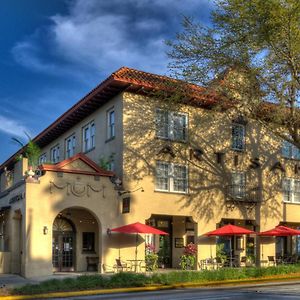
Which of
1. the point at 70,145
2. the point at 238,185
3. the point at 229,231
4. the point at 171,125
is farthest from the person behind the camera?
the point at 70,145

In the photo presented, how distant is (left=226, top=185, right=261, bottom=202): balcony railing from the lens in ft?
111

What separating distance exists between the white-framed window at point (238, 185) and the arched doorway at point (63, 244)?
1079 cm

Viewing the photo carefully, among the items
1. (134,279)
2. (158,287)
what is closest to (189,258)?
(134,279)

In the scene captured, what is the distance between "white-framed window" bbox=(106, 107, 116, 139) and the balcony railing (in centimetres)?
843

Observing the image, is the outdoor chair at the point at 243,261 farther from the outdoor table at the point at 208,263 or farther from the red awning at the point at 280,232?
the outdoor table at the point at 208,263

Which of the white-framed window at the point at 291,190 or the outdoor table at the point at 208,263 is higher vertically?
the white-framed window at the point at 291,190

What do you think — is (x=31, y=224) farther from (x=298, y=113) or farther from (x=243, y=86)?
(x=298, y=113)

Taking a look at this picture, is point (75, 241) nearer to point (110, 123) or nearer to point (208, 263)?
point (110, 123)

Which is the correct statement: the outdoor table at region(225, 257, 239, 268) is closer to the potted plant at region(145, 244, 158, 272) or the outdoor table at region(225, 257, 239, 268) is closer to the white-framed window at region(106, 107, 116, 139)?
Answer: the potted plant at region(145, 244, 158, 272)

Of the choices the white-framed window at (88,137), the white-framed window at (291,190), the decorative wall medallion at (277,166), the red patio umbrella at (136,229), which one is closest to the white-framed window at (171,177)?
the red patio umbrella at (136,229)

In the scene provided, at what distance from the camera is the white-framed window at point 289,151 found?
3766 cm

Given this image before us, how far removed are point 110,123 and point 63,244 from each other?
772cm

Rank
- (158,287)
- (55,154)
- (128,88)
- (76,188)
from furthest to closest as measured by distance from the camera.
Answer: (55,154) < (128,88) < (76,188) < (158,287)

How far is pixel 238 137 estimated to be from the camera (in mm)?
35031
